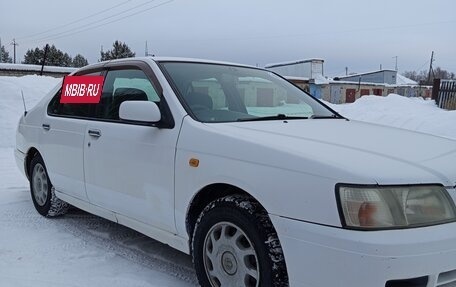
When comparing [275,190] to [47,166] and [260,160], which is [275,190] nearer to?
[260,160]

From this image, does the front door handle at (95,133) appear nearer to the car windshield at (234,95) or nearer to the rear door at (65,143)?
the rear door at (65,143)

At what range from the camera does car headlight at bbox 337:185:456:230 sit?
85.8 inches

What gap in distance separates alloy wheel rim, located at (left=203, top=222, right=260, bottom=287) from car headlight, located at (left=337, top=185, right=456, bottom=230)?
64 centimetres

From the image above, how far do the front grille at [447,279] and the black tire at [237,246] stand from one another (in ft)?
2.46

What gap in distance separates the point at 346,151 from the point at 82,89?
2.90 metres

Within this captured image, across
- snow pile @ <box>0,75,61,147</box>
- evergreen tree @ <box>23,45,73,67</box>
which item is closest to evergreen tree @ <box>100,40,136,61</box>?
evergreen tree @ <box>23,45,73,67</box>

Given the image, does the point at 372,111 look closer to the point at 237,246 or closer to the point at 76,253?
the point at 76,253

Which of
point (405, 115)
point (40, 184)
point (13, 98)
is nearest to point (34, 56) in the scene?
point (13, 98)

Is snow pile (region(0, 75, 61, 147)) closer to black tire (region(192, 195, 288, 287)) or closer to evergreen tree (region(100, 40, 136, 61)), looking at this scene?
black tire (region(192, 195, 288, 287))

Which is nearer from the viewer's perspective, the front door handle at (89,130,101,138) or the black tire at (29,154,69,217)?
the front door handle at (89,130,101,138)

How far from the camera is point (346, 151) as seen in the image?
8.08ft

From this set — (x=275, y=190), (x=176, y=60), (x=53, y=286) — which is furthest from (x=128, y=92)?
(x=275, y=190)

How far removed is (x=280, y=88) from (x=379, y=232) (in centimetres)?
215

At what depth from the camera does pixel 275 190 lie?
95.6 inches
